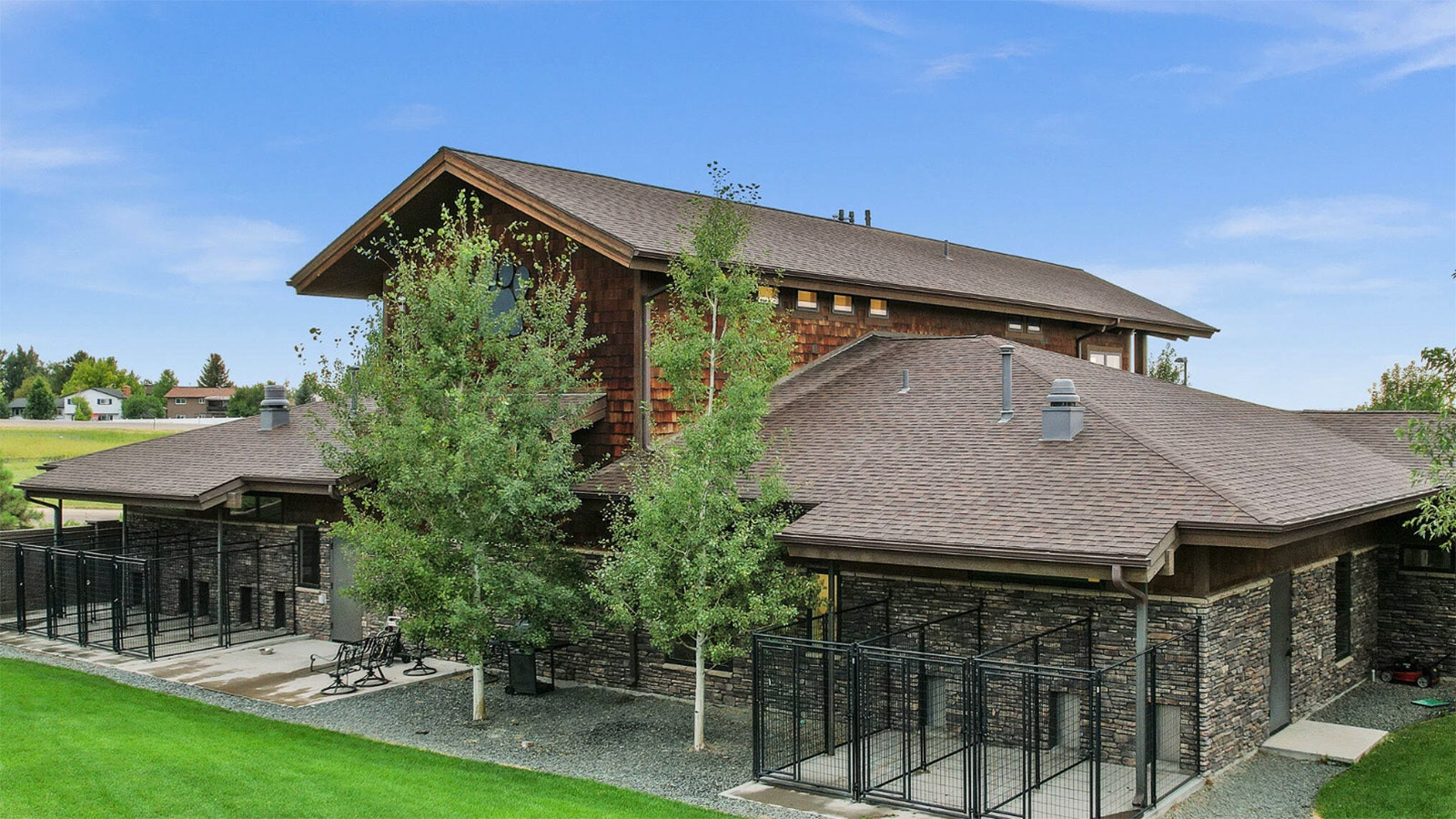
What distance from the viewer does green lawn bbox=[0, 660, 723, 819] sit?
10633 millimetres

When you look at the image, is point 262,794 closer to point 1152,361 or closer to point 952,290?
point 952,290

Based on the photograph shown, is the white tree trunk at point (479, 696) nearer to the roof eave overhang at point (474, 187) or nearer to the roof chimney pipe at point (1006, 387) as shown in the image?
the roof eave overhang at point (474, 187)

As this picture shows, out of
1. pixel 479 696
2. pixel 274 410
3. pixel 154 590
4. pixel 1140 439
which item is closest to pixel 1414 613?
pixel 1140 439

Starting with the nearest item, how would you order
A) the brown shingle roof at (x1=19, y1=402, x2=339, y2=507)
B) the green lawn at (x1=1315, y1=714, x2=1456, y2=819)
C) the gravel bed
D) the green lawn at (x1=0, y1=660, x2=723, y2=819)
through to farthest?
the green lawn at (x1=0, y1=660, x2=723, y2=819), the green lawn at (x1=1315, y1=714, x2=1456, y2=819), the gravel bed, the brown shingle roof at (x1=19, y1=402, x2=339, y2=507)

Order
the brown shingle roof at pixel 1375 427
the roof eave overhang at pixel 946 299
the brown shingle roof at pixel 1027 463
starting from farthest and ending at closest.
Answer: the brown shingle roof at pixel 1375 427 < the roof eave overhang at pixel 946 299 < the brown shingle roof at pixel 1027 463

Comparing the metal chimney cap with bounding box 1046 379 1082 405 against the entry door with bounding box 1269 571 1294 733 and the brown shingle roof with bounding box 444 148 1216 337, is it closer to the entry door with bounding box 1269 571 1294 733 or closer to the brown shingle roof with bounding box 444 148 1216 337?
the entry door with bounding box 1269 571 1294 733

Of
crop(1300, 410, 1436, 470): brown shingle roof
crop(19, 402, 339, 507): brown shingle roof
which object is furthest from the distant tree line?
crop(1300, 410, 1436, 470): brown shingle roof

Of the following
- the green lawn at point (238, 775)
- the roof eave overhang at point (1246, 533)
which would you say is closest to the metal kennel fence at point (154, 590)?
the green lawn at point (238, 775)

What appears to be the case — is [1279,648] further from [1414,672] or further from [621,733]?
[621,733]

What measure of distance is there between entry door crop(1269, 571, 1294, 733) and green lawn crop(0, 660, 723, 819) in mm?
7357

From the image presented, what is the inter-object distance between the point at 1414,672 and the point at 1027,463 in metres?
7.95

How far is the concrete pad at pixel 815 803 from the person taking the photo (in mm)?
11047

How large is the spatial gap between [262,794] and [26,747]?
338 cm

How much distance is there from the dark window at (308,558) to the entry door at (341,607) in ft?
1.60
